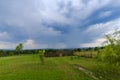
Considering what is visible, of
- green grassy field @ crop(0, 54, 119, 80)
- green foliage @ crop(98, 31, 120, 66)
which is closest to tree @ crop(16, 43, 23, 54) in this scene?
green grassy field @ crop(0, 54, 119, 80)

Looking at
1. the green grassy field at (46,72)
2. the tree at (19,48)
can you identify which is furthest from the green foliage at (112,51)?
the tree at (19,48)

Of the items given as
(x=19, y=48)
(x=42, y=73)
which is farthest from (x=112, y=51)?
(x=19, y=48)

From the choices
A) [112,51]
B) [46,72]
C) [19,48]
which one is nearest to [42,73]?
[46,72]

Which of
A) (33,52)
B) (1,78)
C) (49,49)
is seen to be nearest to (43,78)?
(1,78)

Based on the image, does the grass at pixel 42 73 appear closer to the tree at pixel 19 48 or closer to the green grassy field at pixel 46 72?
the green grassy field at pixel 46 72

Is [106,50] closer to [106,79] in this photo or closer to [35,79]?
[106,79]

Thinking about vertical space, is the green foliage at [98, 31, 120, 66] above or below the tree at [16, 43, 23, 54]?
below

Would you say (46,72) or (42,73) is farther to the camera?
(46,72)

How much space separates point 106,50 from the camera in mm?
17828

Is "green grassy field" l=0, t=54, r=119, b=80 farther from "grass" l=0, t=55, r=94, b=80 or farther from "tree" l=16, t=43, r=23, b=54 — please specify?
"tree" l=16, t=43, r=23, b=54

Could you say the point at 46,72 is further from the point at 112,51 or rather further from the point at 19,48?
the point at 19,48

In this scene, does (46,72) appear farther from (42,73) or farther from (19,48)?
(19,48)

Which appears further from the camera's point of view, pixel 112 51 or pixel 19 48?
pixel 19 48

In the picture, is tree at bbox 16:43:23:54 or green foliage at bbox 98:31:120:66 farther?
tree at bbox 16:43:23:54
